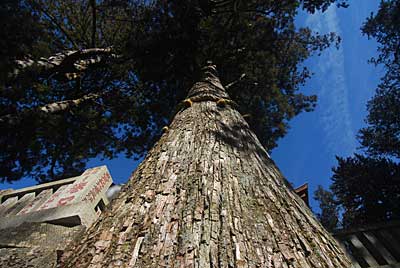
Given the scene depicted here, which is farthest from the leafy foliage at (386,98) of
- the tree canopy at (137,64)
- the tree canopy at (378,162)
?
the tree canopy at (137,64)

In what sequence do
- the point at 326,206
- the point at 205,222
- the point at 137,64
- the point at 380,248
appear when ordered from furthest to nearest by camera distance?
the point at 326,206
the point at 137,64
the point at 380,248
the point at 205,222

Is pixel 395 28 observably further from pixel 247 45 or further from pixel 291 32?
pixel 247 45

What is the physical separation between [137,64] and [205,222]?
6341 millimetres

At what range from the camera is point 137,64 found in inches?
262

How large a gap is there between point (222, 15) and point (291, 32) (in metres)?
2.55

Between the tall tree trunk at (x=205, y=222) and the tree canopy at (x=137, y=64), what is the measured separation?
4188 millimetres

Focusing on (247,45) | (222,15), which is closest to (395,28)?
(247,45)

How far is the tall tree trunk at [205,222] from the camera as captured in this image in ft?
2.73

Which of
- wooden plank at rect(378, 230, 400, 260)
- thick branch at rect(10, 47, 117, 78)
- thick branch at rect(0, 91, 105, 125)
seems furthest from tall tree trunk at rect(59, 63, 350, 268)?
thick branch at rect(0, 91, 105, 125)

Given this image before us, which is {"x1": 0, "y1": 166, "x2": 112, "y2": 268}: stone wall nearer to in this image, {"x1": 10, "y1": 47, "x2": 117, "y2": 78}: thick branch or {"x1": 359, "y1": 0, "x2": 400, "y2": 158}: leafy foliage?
{"x1": 10, "y1": 47, "x2": 117, "y2": 78}: thick branch

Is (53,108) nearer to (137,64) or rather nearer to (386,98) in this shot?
(137,64)

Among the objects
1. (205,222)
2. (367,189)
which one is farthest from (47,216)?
(367,189)

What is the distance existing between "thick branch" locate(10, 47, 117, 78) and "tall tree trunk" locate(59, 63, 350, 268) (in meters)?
3.40

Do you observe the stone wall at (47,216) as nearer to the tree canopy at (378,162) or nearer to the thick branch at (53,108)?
the thick branch at (53,108)
